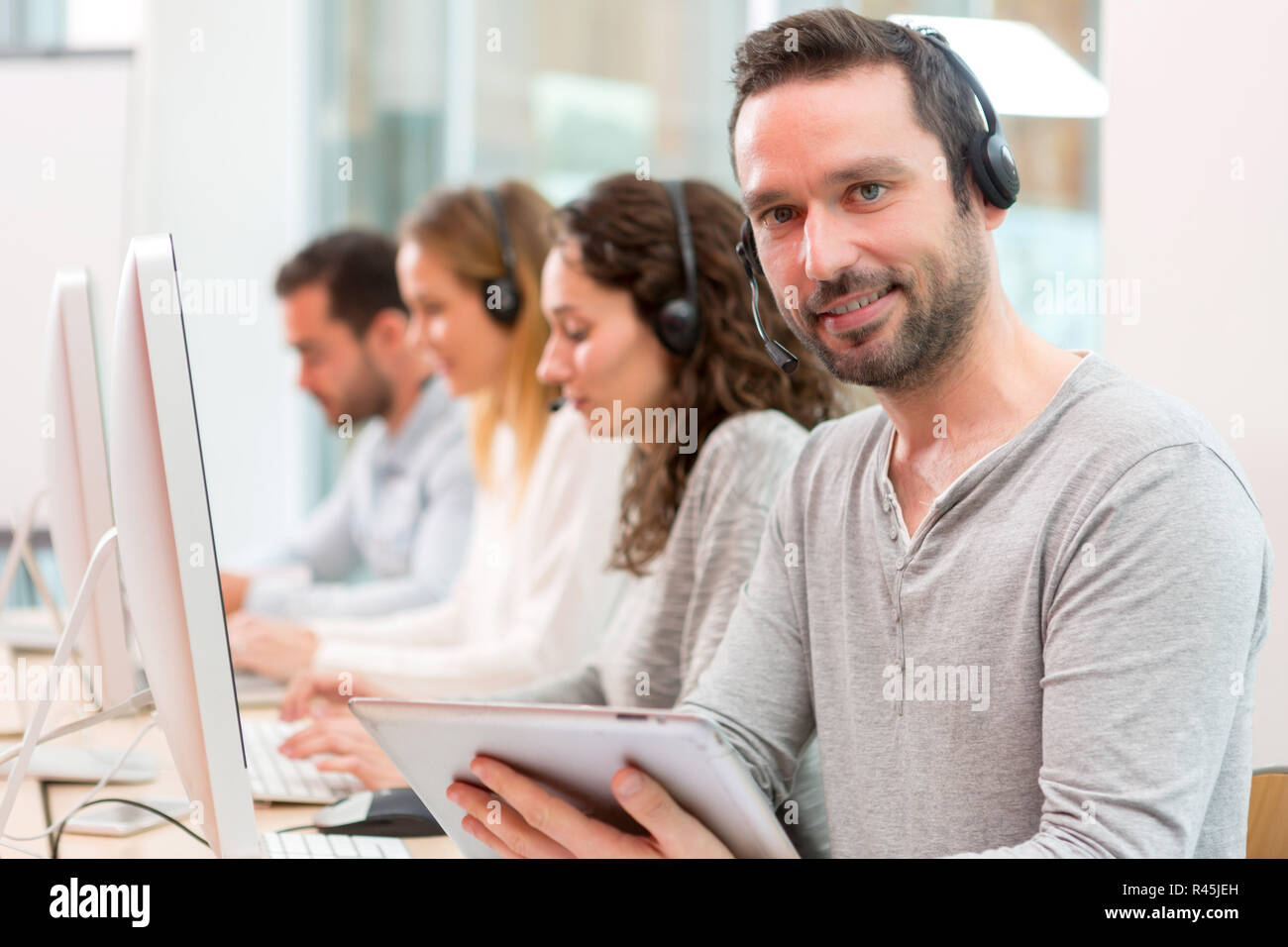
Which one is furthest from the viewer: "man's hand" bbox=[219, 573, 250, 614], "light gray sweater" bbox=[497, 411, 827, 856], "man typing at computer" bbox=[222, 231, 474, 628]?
"man typing at computer" bbox=[222, 231, 474, 628]

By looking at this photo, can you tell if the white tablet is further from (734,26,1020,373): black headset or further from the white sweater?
the white sweater

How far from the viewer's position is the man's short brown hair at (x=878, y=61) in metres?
0.87

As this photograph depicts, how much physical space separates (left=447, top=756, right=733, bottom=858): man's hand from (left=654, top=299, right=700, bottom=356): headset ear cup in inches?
25.6

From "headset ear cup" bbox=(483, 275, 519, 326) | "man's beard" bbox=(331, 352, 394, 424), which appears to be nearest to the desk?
"headset ear cup" bbox=(483, 275, 519, 326)

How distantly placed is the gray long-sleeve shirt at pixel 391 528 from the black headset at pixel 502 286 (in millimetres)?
361

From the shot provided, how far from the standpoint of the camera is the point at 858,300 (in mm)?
883

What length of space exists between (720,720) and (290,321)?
1.78 meters

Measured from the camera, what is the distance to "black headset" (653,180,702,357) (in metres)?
1.33

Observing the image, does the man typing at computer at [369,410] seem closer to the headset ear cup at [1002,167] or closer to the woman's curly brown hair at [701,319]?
the woman's curly brown hair at [701,319]

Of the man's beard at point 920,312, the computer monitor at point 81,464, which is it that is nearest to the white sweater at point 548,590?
the computer monitor at point 81,464

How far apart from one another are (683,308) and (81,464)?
637 millimetres

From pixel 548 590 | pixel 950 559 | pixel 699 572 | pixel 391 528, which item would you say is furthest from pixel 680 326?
pixel 391 528

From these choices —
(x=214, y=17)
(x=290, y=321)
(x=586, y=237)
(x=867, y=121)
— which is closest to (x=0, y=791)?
(x=586, y=237)

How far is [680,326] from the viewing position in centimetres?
133
